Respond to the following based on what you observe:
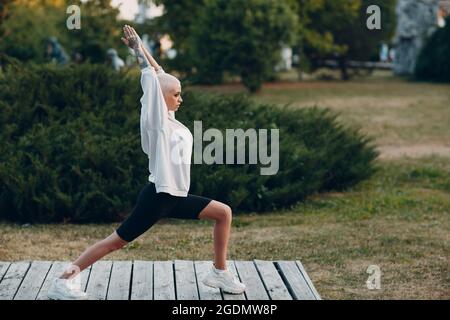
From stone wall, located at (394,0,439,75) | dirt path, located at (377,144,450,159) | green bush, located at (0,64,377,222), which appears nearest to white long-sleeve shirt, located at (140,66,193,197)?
green bush, located at (0,64,377,222)

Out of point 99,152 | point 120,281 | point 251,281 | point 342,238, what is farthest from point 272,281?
point 99,152

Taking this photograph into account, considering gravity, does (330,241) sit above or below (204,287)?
below

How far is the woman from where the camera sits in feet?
18.5

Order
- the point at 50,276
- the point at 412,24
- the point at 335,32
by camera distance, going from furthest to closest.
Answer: the point at 412,24 → the point at 335,32 → the point at 50,276

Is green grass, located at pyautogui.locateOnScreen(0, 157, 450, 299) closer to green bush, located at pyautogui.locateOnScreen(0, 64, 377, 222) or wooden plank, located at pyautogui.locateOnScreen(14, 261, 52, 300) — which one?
green bush, located at pyautogui.locateOnScreen(0, 64, 377, 222)

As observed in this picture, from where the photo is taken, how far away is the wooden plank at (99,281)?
5932 millimetres

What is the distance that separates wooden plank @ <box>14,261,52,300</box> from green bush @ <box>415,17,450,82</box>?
1051 inches

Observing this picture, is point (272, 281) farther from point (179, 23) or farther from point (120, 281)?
point (179, 23)

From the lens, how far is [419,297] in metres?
6.91

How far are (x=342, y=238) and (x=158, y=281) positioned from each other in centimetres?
312

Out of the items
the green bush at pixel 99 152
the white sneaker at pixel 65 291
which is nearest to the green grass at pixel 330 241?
the green bush at pixel 99 152

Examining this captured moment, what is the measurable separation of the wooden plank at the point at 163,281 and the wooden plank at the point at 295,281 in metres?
0.72

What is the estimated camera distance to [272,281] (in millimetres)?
6289

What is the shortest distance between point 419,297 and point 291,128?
17.0 ft
